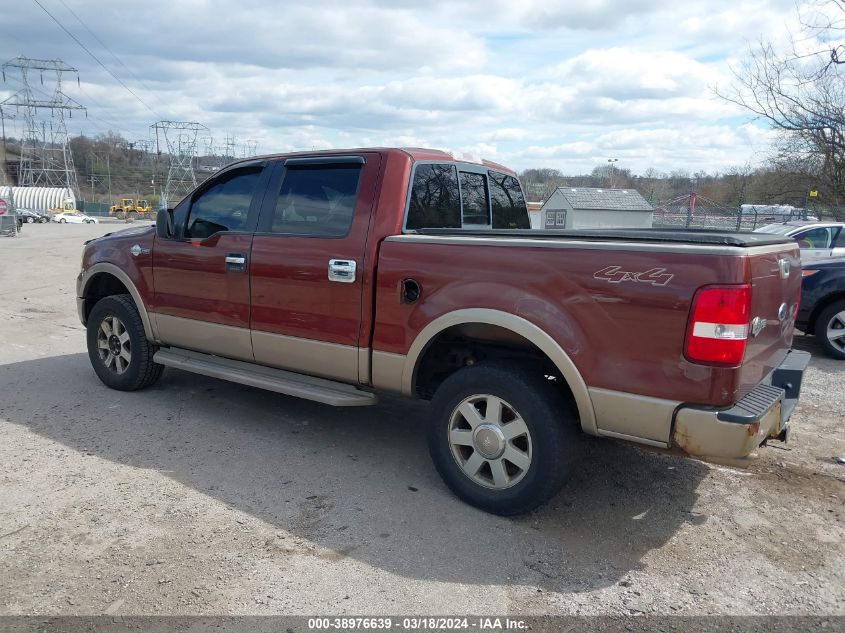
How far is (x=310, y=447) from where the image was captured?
4.65m

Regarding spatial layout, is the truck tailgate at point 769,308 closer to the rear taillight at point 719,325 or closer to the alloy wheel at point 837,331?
the rear taillight at point 719,325

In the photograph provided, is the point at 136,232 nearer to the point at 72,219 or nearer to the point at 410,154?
the point at 410,154

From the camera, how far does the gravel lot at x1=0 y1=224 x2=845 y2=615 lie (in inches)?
114

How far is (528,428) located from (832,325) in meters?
5.92

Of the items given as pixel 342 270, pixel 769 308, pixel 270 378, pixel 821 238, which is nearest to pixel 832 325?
pixel 821 238

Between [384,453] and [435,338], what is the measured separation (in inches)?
46.0

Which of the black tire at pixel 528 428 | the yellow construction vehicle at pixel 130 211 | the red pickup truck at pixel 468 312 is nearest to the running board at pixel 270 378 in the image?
the red pickup truck at pixel 468 312

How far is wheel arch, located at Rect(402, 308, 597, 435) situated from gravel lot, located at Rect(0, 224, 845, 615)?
2.36 feet

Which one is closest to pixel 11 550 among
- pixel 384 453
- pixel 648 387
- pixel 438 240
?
pixel 384 453

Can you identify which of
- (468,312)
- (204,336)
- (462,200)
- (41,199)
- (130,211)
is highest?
(41,199)

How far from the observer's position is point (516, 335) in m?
3.61

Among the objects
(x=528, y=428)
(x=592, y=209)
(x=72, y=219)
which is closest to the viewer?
(x=528, y=428)

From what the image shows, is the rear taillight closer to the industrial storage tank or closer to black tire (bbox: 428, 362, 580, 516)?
black tire (bbox: 428, 362, 580, 516)

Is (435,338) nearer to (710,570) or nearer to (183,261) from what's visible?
(710,570)
